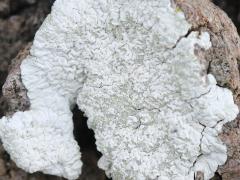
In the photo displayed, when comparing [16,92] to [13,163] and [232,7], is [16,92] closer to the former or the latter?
[13,163]

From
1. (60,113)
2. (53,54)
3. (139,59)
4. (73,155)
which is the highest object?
(139,59)

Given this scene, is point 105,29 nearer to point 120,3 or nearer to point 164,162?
point 120,3

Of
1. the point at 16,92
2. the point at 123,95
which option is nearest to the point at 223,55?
the point at 123,95

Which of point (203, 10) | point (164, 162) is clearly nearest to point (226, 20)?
point (203, 10)

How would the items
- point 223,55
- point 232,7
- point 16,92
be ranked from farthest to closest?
point 232,7 < point 16,92 < point 223,55

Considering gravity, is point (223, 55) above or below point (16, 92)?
above

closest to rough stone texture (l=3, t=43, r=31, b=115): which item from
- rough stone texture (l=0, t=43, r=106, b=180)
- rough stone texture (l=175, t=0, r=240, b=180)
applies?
rough stone texture (l=0, t=43, r=106, b=180)
